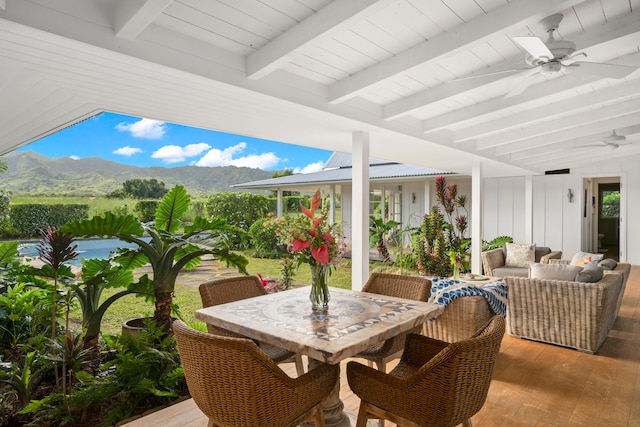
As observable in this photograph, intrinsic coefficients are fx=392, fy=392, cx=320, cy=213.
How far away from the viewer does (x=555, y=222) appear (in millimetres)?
10680

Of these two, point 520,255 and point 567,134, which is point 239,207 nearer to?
point 520,255

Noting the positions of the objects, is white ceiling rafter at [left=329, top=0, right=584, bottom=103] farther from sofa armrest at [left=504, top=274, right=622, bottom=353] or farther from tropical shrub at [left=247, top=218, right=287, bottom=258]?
tropical shrub at [left=247, top=218, right=287, bottom=258]

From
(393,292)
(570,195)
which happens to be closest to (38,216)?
(393,292)

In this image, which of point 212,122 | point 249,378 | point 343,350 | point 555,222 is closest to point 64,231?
point 212,122

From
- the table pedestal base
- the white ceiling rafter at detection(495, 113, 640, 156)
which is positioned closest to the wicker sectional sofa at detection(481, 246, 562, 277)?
the white ceiling rafter at detection(495, 113, 640, 156)

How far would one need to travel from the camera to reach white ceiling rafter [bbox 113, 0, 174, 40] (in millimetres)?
1911

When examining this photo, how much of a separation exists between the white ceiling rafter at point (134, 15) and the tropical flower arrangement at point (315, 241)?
120cm

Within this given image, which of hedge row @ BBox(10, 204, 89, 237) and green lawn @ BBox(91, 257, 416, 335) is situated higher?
hedge row @ BBox(10, 204, 89, 237)

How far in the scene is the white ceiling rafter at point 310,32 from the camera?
2049 millimetres

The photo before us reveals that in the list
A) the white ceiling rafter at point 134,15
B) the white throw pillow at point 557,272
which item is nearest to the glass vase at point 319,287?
the white ceiling rafter at point 134,15

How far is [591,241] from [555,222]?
160cm

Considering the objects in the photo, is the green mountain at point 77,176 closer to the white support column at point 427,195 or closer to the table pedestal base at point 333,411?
the white support column at point 427,195

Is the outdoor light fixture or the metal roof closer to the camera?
the metal roof

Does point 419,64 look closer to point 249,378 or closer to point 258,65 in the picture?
point 258,65
